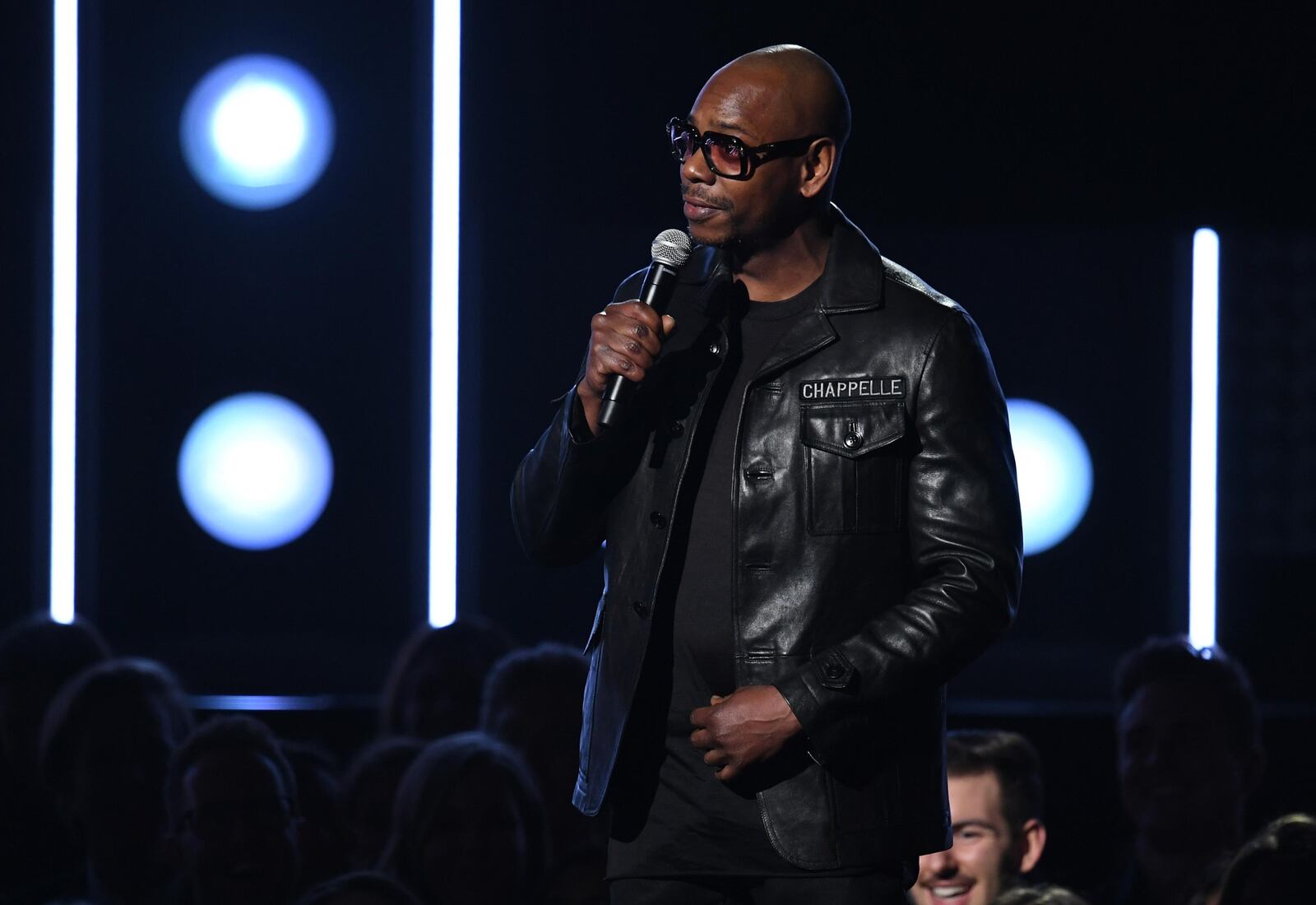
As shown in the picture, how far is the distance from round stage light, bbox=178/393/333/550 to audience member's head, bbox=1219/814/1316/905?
3.37 meters

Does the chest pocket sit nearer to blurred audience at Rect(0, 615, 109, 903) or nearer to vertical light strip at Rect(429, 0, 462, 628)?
blurred audience at Rect(0, 615, 109, 903)

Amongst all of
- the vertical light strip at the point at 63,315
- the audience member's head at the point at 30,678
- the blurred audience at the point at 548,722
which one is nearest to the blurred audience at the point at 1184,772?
the blurred audience at the point at 548,722

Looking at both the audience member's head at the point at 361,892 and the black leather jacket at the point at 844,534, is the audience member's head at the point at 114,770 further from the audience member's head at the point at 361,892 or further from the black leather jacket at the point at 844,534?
the black leather jacket at the point at 844,534

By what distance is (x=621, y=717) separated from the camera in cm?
174

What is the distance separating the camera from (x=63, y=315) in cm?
520

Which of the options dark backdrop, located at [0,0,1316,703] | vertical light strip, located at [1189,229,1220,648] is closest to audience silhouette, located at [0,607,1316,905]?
dark backdrop, located at [0,0,1316,703]

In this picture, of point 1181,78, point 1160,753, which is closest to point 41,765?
point 1160,753

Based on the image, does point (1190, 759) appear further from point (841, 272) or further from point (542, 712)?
point (841, 272)

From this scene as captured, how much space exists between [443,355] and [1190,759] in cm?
258

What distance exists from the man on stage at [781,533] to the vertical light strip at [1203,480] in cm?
345

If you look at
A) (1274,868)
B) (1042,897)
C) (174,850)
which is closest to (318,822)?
(174,850)

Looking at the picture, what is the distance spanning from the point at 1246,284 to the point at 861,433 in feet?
12.2

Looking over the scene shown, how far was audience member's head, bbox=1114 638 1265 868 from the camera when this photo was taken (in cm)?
350

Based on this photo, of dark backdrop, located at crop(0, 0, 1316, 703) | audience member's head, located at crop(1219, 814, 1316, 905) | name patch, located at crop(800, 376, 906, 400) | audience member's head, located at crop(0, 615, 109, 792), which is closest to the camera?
name patch, located at crop(800, 376, 906, 400)
